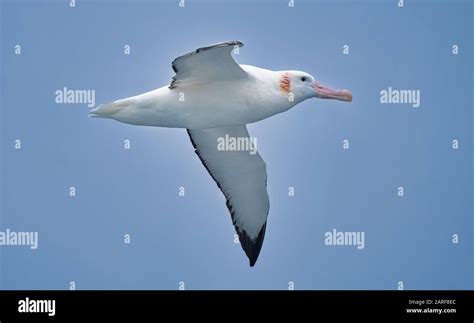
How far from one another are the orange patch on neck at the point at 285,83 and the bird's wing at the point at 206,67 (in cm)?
57

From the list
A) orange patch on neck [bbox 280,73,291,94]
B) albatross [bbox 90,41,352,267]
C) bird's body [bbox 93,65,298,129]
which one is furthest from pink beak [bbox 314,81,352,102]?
bird's body [bbox 93,65,298,129]

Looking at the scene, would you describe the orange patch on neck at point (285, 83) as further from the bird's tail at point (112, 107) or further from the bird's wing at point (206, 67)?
the bird's tail at point (112, 107)

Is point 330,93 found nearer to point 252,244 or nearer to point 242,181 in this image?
point 242,181

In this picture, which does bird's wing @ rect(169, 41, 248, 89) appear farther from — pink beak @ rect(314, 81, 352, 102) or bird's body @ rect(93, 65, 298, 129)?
pink beak @ rect(314, 81, 352, 102)

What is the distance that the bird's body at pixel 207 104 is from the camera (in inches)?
467

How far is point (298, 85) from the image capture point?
1253 centimetres

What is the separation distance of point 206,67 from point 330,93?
6.91ft

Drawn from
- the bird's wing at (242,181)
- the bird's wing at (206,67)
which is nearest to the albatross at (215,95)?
the bird's wing at (206,67)

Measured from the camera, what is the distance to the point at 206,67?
11.9 metres

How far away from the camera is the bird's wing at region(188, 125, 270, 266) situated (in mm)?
13734

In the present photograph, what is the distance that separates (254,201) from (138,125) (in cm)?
276
